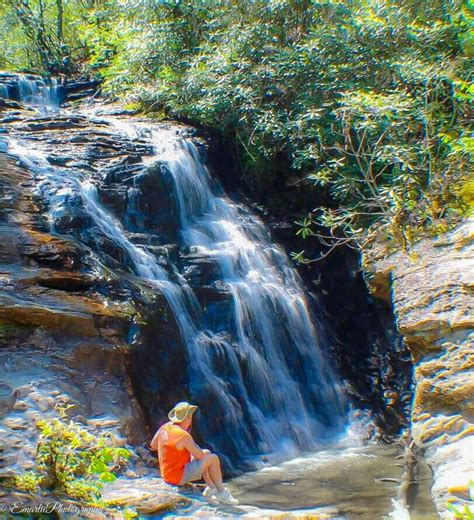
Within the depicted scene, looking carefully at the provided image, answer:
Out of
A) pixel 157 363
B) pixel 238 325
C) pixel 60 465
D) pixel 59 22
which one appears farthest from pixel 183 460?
pixel 59 22

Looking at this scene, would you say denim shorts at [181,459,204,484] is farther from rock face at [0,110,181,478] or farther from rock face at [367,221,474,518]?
rock face at [367,221,474,518]

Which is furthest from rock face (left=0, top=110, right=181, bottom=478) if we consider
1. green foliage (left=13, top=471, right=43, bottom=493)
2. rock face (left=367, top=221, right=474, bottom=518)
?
rock face (left=367, top=221, right=474, bottom=518)

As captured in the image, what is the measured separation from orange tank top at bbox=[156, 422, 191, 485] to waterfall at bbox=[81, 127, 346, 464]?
2621 mm

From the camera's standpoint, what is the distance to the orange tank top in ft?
17.5

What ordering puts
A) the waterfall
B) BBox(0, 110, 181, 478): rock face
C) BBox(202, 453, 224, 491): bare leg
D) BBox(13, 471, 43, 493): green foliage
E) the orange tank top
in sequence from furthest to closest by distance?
the waterfall, BBox(0, 110, 181, 478): rock face, BBox(202, 453, 224, 491): bare leg, the orange tank top, BBox(13, 471, 43, 493): green foliage

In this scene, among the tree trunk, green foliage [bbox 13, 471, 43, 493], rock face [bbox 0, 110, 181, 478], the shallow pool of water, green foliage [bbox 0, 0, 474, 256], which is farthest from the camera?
the tree trunk

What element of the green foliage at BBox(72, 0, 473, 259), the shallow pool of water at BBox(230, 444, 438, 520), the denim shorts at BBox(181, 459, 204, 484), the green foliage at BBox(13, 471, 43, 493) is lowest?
the shallow pool of water at BBox(230, 444, 438, 520)

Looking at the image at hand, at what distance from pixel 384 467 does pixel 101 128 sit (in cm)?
905

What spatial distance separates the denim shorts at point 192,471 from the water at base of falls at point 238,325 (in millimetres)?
2512

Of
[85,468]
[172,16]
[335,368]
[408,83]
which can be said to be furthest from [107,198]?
[172,16]

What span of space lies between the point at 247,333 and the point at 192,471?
4.46 meters

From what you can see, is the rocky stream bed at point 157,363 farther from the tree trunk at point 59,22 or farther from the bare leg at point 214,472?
the tree trunk at point 59,22

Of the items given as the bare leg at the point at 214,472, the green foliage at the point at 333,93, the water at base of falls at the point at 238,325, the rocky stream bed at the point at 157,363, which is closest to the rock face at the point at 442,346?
the rocky stream bed at the point at 157,363

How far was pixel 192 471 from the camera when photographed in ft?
17.8
